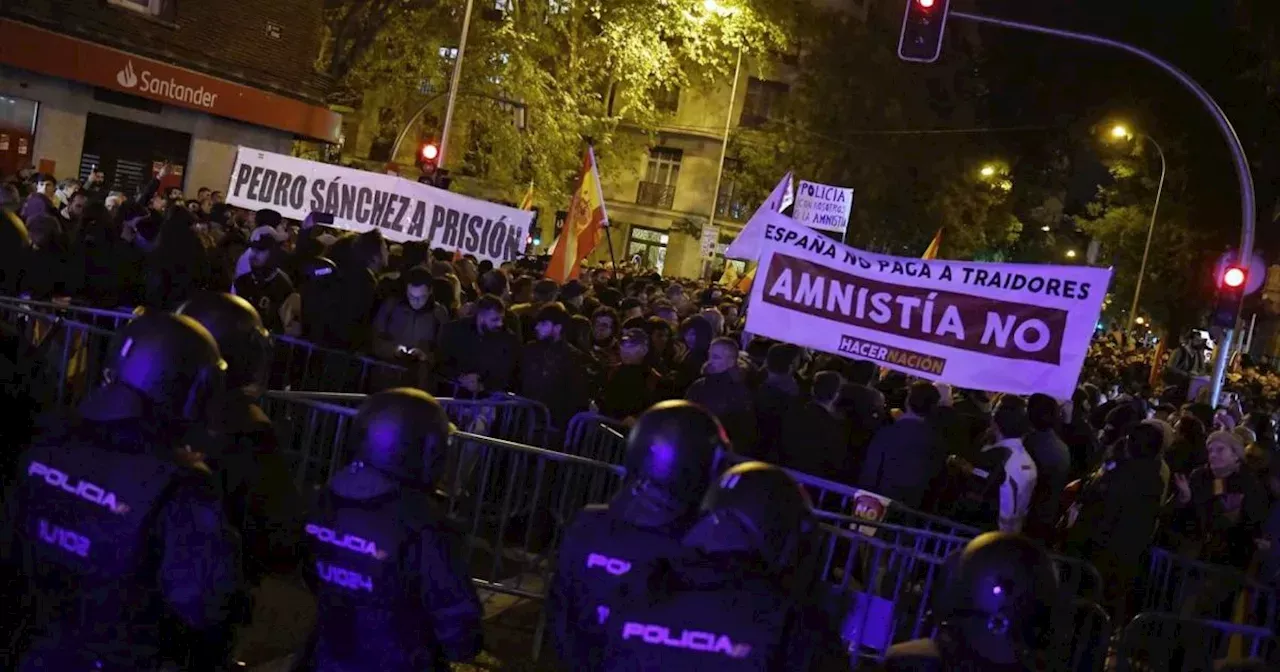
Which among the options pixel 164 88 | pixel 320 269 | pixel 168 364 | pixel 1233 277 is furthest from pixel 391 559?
pixel 164 88

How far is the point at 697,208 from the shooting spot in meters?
50.0

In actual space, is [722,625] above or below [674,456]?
below

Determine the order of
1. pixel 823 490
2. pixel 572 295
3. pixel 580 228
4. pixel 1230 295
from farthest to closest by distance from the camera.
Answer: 1. pixel 1230 295
2. pixel 580 228
3. pixel 572 295
4. pixel 823 490

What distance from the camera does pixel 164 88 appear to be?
68.7ft

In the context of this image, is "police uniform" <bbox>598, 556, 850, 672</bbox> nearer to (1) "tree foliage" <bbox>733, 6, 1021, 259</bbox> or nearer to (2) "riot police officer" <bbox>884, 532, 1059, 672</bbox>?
(2) "riot police officer" <bbox>884, 532, 1059, 672</bbox>

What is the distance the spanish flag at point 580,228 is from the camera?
12875 millimetres

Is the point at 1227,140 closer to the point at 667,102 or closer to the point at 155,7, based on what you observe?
the point at 155,7

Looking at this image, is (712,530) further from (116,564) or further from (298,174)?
(298,174)

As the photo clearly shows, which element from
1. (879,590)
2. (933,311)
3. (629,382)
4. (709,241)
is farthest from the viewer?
(709,241)

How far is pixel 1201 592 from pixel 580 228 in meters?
7.89

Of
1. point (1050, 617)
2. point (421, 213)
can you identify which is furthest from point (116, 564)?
point (421, 213)

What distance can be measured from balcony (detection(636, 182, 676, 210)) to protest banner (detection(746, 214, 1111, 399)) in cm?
4250

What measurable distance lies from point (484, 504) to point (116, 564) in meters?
3.62

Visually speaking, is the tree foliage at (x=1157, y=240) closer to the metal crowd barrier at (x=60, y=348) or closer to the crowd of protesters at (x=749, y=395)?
the crowd of protesters at (x=749, y=395)
